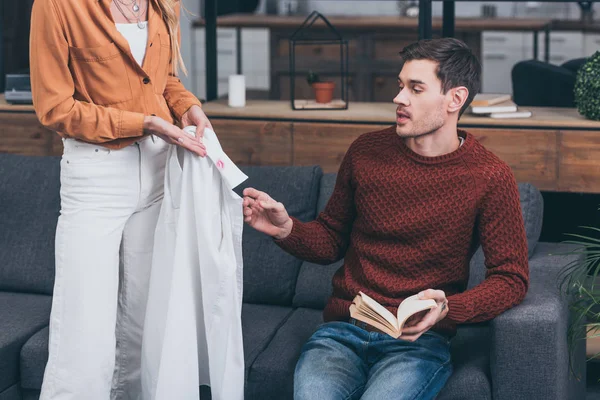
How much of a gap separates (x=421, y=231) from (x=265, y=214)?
1.26 ft

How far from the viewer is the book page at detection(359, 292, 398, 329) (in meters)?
2.11

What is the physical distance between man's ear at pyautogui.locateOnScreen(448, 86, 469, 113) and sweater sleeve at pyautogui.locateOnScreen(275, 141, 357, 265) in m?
0.28

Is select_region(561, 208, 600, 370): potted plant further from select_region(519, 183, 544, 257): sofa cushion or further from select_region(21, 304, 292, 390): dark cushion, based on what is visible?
select_region(21, 304, 292, 390): dark cushion

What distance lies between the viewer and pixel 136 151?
7.82ft

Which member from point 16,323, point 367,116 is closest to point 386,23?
point 367,116

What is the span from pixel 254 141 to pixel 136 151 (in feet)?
3.93

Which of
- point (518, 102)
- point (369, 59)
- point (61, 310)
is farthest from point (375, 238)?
point (369, 59)

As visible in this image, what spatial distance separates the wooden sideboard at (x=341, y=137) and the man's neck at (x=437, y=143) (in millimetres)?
950

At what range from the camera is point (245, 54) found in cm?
696

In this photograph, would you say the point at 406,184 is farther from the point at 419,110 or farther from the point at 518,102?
the point at 518,102

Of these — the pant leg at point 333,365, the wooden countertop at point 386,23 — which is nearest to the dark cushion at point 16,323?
the pant leg at point 333,365

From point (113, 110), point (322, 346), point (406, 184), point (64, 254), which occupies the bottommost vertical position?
point (322, 346)

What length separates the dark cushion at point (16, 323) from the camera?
104 inches

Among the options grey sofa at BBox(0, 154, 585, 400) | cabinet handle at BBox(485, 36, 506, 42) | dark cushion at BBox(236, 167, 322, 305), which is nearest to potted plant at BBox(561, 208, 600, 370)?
grey sofa at BBox(0, 154, 585, 400)
